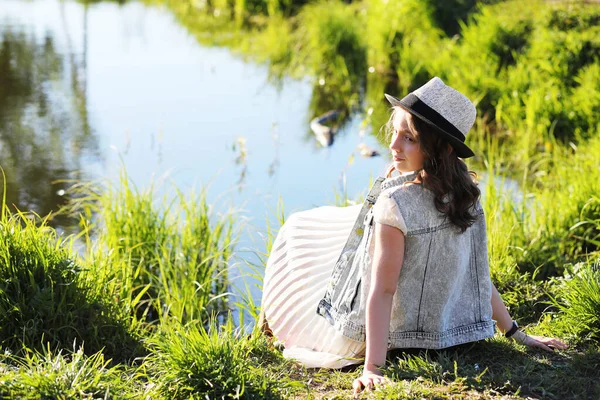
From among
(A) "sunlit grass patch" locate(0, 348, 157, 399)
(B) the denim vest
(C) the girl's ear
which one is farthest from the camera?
(C) the girl's ear

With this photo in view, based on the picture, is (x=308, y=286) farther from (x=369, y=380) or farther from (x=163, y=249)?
(x=163, y=249)

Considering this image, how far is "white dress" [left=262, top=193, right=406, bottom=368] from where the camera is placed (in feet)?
10.2

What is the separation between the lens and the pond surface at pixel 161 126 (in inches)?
259

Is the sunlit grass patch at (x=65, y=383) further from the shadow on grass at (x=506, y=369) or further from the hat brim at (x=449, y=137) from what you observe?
the hat brim at (x=449, y=137)

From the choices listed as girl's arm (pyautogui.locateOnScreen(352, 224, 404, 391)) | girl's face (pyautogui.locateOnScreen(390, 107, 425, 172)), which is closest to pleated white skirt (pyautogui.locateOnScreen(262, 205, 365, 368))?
girl's arm (pyautogui.locateOnScreen(352, 224, 404, 391))

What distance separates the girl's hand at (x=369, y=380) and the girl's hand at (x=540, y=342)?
730mm

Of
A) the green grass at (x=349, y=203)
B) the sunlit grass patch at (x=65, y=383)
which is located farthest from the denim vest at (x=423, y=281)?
the sunlit grass patch at (x=65, y=383)

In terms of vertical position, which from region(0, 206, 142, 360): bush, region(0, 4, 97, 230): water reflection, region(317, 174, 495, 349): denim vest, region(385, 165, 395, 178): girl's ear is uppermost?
region(385, 165, 395, 178): girl's ear

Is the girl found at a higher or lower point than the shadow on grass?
higher

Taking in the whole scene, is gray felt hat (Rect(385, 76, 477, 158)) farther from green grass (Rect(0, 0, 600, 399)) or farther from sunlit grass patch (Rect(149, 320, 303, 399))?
sunlit grass patch (Rect(149, 320, 303, 399))

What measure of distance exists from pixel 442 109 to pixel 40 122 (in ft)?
20.1

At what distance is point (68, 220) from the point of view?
576 centimetres

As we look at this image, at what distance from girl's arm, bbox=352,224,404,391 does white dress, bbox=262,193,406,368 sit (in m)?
0.24

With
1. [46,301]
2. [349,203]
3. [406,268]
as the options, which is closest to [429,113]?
[406,268]
